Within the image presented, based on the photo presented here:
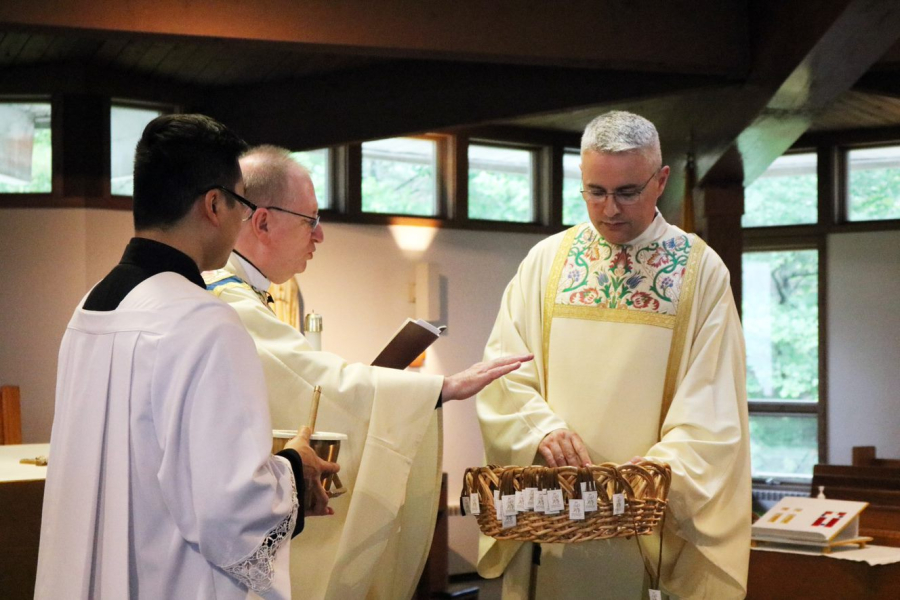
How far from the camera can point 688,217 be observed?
6.03 meters

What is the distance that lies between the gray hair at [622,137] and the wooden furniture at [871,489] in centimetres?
249

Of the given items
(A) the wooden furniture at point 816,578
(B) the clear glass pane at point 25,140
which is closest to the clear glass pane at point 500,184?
(B) the clear glass pane at point 25,140

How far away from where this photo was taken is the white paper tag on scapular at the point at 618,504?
2.26 m

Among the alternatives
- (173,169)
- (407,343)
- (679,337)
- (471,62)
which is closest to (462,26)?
(471,62)

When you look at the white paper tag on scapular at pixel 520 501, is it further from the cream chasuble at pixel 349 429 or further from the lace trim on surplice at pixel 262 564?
the lace trim on surplice at pixel 262 564

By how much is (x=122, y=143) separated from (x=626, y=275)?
4.71 metres

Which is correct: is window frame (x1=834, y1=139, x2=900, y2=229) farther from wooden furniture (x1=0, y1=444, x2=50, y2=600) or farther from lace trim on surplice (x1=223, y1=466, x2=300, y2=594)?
lace trim on surplice (x1=223, y1=466, x2=300, y2=594)

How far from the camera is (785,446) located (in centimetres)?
880

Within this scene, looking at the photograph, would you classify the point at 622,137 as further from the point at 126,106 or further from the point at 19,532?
the point at 126,106

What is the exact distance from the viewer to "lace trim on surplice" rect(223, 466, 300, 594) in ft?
5.30

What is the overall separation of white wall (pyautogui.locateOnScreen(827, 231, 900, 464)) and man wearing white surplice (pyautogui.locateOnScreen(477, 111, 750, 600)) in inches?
244

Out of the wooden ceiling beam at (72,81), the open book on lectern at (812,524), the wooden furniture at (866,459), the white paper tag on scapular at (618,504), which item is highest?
the wooden ceiling beam at (72,81)

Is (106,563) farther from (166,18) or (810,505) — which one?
(810,505)

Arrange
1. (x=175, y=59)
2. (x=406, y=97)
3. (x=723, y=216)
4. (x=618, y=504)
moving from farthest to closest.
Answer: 1. (x=723, y=216)
2. (x=175, y=59)
3. (x=406, y=97)
4. (x=618, y=504)
